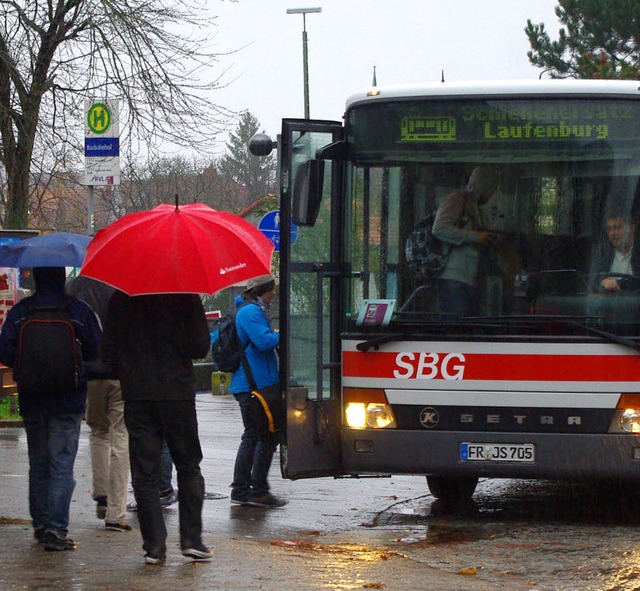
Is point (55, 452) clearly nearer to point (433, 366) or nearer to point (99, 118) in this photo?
point (433, 366)

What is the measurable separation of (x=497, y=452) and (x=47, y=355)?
3103 mm

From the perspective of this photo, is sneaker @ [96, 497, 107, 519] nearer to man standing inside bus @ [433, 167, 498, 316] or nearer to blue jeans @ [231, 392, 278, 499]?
blue jeans @ [231, 392, 278, 499]

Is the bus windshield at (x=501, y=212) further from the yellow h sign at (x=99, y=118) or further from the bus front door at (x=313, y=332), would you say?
the yellow h sign at (x=99, y=118)

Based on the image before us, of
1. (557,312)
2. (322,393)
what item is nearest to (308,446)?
(322,393)

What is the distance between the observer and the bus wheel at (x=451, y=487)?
10.8 meters

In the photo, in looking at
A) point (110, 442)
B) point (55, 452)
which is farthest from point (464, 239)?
point (55, 452)

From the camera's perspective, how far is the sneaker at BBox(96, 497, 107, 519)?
388 inches

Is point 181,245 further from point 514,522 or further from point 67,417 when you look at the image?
→ point 514,522

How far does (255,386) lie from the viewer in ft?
34.8

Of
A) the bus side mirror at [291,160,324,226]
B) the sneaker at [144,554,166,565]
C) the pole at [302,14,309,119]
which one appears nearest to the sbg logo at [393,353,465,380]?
the bus side mirror at [291,160,324,226]

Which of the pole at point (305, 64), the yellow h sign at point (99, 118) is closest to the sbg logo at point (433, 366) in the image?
the yellow h sign at point (99, 118)

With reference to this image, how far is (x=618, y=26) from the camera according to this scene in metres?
36.5

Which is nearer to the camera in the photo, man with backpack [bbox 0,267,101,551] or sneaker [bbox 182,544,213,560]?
sneaker [bbox 182,544,213,560]

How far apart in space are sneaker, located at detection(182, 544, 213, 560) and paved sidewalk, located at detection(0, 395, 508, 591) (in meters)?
0.05
